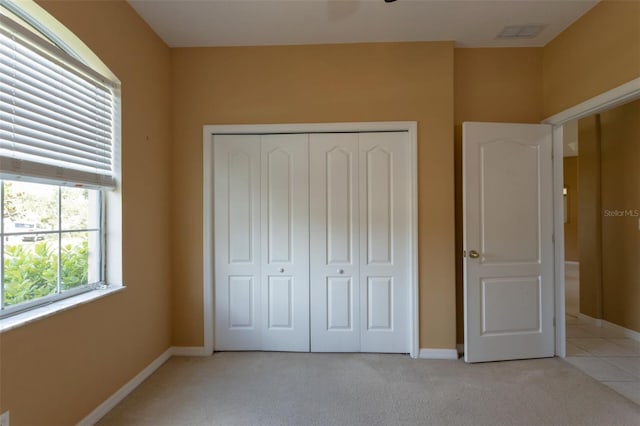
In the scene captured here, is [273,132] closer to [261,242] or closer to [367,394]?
[261,242]

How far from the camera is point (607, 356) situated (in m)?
2.76

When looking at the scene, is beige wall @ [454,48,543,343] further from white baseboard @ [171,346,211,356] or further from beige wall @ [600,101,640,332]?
white baseboard @ [171,346,211,356]

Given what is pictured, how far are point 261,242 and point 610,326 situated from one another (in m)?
4.03

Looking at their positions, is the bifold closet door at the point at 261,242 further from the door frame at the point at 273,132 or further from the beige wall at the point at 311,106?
the beige wall at the point at 311,106

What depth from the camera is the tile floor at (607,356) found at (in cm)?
234

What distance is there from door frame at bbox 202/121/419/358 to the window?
2.60 ft

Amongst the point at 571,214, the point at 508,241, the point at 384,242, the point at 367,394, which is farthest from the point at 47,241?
the point at 571,214

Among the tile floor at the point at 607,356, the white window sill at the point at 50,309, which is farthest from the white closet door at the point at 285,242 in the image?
the tile floor at the point at 607,356

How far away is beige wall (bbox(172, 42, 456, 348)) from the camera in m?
2.76

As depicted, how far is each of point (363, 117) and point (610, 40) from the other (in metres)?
1.88

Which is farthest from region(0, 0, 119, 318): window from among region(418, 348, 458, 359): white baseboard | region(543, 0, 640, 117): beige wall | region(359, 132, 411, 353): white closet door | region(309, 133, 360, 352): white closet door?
region(543, 0, 640, 117): beige wall

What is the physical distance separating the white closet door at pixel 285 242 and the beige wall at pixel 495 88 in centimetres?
149

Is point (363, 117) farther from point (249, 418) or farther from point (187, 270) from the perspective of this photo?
point (249, 418)

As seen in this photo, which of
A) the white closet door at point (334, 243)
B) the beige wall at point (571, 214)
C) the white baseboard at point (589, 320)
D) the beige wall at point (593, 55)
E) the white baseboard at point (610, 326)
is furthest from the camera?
the beige wall at point (571, 214)
